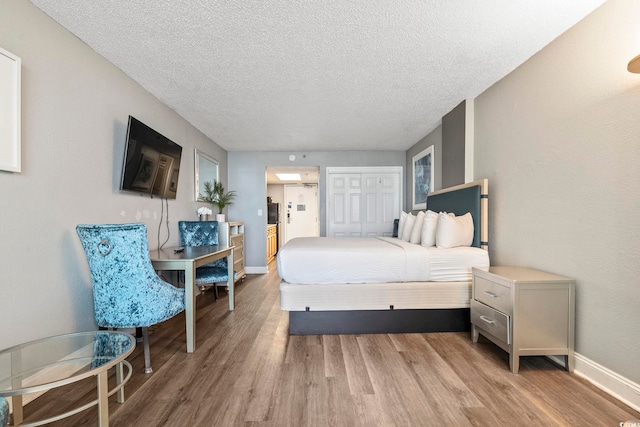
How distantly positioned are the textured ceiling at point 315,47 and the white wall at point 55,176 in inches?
8.0

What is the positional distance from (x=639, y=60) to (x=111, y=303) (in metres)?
3.25

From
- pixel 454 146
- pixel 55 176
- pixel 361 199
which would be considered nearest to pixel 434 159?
pixel 454 146

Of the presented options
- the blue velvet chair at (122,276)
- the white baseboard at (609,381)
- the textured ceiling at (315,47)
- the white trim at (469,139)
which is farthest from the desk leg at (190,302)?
the white trim at (469,139)

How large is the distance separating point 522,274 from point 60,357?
2886mm

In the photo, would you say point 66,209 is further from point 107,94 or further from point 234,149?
point 234,149

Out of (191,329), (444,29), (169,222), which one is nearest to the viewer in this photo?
(444,29)

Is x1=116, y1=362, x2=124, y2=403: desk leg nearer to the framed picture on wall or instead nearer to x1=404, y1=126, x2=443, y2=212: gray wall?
x1=404, y1=126, x2=443, y2=212: gray wall

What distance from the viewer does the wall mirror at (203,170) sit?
4176mm

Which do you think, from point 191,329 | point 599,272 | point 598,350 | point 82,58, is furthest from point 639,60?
point 82,58

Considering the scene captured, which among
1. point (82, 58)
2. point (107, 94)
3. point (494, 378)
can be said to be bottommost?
point (494, 378)

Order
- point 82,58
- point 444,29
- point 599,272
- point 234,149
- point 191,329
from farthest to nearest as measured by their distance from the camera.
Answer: point 234,149 → point 191,329 → point 82,58 → point 444,29 → point 599,272

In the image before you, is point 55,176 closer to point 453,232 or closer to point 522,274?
point 453,232

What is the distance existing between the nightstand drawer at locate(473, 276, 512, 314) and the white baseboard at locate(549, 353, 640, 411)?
550 millimetres

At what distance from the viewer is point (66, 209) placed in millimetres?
1999
